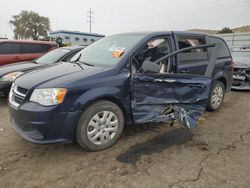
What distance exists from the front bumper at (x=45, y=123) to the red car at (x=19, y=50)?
5.82m

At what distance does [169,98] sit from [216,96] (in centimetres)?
202

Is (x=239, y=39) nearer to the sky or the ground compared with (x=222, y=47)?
nearer to the sky

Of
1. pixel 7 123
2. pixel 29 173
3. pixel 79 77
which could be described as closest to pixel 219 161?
pixel 79 77

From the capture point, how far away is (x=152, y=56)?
4.06 m

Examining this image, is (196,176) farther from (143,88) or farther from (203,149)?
(143,88)

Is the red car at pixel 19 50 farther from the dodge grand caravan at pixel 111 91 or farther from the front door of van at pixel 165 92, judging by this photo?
the front door of van at pixel 165 92

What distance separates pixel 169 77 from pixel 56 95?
5.72ft

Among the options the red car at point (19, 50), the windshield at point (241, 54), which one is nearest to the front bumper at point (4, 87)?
the red car at point (19, 50)

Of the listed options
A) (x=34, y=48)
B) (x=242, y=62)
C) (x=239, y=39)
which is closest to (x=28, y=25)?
(x=239, y=39)

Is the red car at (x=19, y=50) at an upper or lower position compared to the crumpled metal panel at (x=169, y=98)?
upper

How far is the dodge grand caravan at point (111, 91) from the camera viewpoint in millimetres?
3049

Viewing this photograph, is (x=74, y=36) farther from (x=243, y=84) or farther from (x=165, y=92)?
(x=165, y=92)

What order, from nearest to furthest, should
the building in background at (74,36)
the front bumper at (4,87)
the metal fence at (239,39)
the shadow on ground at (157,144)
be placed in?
the shadow on ground at (157,144) → the front bumper at (4,87) → the metal fence at (239,39) → the building in background at (74,36)

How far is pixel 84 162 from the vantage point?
315 cm
